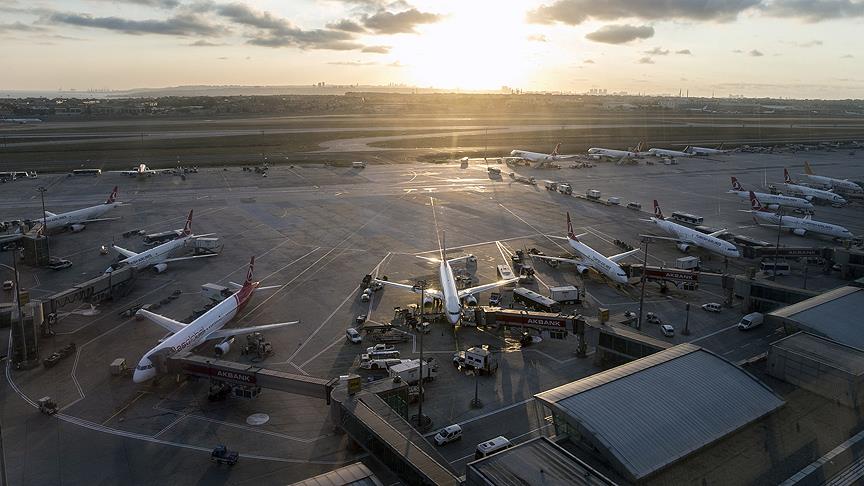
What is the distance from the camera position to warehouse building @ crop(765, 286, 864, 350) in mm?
39188

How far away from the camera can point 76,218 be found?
85.6 m

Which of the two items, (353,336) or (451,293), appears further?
(451,293)

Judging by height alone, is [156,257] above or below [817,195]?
below

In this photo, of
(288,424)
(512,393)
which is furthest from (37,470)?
(512,393)

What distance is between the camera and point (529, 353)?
47125 mm

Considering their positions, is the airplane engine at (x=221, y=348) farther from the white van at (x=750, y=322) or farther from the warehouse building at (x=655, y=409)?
the white van at (x=750, y=322)

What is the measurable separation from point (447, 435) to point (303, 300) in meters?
27.8

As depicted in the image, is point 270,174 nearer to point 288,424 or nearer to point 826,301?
point 288,424

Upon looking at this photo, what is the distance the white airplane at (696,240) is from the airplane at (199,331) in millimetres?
52146

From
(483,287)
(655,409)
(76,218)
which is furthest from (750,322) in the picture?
(76,218)

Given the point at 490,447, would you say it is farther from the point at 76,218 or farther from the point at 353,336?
the point at 76,218

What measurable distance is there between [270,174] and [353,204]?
3975 cm

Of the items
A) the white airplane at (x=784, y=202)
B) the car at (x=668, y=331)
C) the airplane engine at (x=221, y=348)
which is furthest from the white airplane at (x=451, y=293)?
the white airplane at (x=784, y=202)

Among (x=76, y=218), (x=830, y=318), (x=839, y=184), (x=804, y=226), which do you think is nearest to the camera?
(x=830, y=318)
